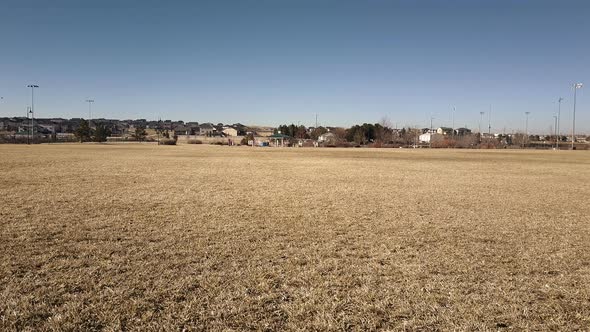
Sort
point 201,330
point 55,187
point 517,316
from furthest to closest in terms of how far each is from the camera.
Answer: point 55,187 → point 517,316 → point 201,330

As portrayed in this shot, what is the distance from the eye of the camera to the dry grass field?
469 centimetres

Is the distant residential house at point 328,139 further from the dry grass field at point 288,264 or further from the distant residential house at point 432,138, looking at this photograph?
the dry grass field at point 288,264

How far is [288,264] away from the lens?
666cm

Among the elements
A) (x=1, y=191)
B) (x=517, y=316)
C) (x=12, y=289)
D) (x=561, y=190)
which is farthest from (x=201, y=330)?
(x=561, y=190)

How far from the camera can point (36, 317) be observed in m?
4.54

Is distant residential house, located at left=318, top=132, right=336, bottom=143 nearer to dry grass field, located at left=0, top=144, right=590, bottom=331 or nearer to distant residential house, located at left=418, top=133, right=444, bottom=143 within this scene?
A: distant residential house, located at left=418, top=133, right=444, bottom=143

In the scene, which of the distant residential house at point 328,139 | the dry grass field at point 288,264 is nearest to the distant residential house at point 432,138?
the distant residential house at point 328,139

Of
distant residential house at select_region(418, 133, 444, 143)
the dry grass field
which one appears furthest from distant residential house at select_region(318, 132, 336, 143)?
the dry grass field

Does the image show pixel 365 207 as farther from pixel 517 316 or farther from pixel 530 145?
pixel 530 145

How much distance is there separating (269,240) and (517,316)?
4.69m

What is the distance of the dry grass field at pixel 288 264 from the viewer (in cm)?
469

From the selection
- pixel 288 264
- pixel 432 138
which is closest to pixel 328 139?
pixel 432 138

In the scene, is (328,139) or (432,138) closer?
(328,139)

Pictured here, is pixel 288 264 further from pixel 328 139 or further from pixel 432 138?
pixel 432 138
